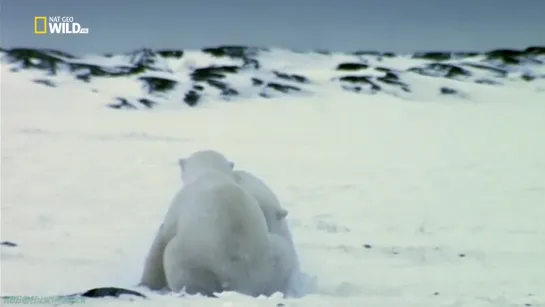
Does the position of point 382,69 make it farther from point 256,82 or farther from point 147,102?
point 147,102

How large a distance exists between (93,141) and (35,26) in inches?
197

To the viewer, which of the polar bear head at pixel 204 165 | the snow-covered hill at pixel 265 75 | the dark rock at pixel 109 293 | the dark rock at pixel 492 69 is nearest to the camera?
the dark rock at pixel 109 293

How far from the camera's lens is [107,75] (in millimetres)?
12062

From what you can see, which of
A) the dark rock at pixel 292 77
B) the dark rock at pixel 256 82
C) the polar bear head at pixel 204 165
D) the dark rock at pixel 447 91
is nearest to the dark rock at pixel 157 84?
the dark rock at pixel 256 82

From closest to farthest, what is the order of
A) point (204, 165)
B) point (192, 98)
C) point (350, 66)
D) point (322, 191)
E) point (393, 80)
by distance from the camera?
1. point (204, 165)
2. point (322, 191)
3. point (192, 98)
4. point (393, 80)
5. point (350, 66)

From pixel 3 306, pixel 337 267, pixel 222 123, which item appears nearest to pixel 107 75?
pixel 222 123

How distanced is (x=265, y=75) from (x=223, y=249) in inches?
444

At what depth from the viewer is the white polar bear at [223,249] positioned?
2.20 meters

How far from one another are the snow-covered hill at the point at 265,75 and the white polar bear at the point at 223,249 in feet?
27.9

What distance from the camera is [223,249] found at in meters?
2.19

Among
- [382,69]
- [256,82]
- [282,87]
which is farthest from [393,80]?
[256,82]

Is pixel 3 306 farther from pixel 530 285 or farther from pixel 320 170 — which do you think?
pixel 320 170

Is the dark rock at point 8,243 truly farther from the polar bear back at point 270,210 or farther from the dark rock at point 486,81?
the dark rock at point 486,81

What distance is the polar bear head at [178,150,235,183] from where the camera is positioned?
9.06 feet
